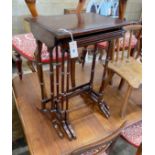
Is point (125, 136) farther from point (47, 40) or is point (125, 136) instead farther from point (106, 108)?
point (47, 40)

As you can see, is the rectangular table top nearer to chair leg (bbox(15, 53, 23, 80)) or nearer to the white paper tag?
the white paper tag

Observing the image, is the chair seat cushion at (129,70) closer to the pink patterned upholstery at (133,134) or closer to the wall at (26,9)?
the pink patterned upholstery at (133,134)

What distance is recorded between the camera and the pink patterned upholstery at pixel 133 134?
1.19 m

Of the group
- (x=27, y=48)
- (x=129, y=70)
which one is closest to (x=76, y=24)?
(x=129, y=70)

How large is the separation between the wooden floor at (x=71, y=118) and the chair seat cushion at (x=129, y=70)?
24cm

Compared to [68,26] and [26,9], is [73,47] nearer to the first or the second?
[68,26]

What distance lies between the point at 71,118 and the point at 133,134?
0.43m

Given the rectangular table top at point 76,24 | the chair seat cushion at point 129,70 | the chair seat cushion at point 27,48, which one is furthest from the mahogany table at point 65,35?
the chair seat cushion at point 27,48

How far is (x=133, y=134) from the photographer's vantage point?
4.11 ft

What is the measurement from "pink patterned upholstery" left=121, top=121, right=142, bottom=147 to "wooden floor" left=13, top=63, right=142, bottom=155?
2.6 inches

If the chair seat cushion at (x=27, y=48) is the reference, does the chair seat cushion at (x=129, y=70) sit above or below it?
below

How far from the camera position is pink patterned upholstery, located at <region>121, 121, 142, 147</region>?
1.19 metres
